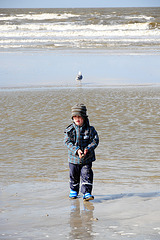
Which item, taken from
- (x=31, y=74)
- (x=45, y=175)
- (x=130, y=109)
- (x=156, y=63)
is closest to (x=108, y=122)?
(x=130, y=109)

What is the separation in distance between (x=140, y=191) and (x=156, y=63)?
14.5m

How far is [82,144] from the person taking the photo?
177 inches

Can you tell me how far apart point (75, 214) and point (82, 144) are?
0.83m

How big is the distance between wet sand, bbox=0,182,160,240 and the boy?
0.54 ft

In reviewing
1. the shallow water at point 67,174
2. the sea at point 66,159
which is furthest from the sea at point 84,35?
the shallow water at point 67,174

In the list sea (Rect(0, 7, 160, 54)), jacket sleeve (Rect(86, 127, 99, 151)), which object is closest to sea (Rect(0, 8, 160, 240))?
jacket sleeve (Rect(86, 127, 99, 151))

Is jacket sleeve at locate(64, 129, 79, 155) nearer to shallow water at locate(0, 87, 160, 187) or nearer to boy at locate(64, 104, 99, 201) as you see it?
boy at locate(64, 104, 99, 201)

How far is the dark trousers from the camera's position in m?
4.43

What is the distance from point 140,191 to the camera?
15.2ft

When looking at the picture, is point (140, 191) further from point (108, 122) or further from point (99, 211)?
point (108, 122)

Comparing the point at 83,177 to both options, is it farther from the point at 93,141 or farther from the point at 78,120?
the point at 78,120

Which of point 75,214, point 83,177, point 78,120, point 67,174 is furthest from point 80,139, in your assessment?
point 67,174

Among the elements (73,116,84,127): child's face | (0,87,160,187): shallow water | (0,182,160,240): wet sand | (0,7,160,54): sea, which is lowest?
(0,7,160,54): sea

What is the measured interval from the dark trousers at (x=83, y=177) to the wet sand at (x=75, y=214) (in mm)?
141
